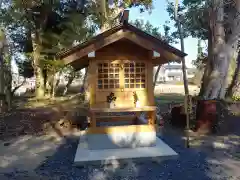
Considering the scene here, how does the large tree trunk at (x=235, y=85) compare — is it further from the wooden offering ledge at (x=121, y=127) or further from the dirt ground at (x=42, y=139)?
the wooden offering ledge at (x=121, y=127)

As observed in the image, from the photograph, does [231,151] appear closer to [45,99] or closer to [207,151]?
[207,151]

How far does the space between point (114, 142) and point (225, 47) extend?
7096 mm

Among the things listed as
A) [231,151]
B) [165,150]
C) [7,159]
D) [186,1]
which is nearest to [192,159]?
[165,150]

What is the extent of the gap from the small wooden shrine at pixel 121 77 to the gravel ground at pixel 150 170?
2.53 ft

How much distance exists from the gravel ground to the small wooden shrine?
0.77 meters

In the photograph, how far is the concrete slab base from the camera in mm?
5711

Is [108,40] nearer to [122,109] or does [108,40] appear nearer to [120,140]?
[122,109]

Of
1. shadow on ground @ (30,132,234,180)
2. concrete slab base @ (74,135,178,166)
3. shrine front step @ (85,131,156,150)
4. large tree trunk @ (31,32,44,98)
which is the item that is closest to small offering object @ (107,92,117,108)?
shrine front step @ (85,131,156,150)

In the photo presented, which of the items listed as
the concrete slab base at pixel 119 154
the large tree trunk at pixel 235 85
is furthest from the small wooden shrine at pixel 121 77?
the large tree trunk at pixel 235 85

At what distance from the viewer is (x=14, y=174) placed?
5.23 metres

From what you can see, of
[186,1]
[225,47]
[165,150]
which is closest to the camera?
[165,150]

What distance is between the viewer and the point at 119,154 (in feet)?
20.1

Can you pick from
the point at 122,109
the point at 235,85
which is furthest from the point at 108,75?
the point at 235,85

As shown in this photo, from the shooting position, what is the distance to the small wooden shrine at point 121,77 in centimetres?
627
